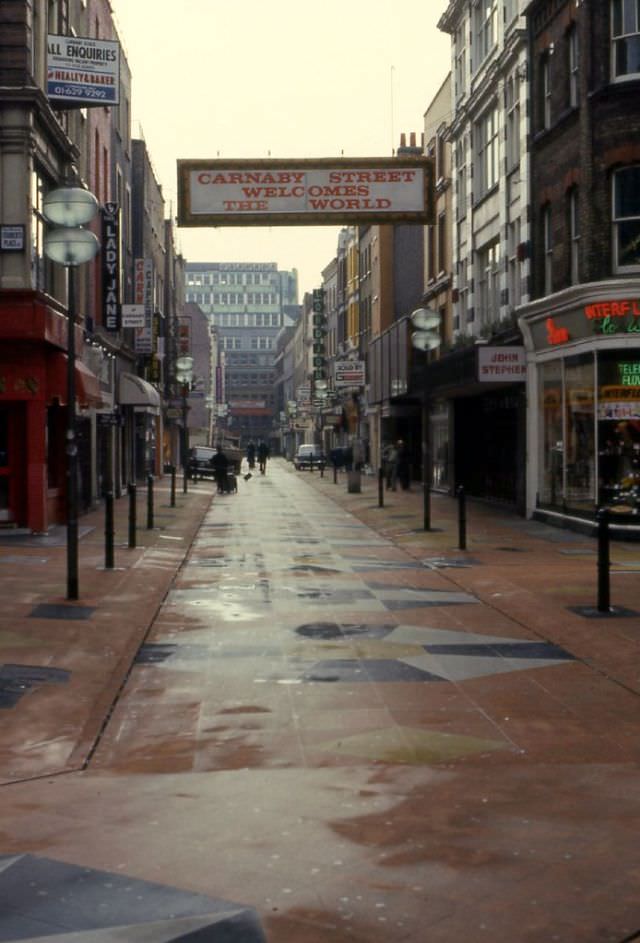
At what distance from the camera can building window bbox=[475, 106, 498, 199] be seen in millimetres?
33875

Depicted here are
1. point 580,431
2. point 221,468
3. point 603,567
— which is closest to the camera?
point 603,567

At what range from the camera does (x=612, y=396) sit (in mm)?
23672

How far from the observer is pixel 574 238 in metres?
25.8

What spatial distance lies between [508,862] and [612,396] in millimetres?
18746

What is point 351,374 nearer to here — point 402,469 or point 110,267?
point 402,469

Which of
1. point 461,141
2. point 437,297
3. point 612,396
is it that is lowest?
point 612,396

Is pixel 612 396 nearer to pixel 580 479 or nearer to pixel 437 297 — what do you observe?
pixel 580 479

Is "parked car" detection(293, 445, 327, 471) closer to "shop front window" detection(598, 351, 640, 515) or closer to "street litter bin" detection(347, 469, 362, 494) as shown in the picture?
"street litter bin" detection(347, 469, 362, 494)

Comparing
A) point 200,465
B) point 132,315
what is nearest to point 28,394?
point 132,315

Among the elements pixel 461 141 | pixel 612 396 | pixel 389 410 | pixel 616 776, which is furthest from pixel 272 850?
pixel 389 410

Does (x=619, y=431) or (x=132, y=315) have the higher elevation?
(x=132, y=315)

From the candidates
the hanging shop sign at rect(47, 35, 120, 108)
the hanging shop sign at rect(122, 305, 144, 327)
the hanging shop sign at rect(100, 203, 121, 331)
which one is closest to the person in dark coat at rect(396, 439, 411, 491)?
the hanging shop sign at rect(122, 305, 144, 327)

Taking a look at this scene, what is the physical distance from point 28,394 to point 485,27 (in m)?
18.3

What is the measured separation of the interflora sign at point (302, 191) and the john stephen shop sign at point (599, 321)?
3.72 m
